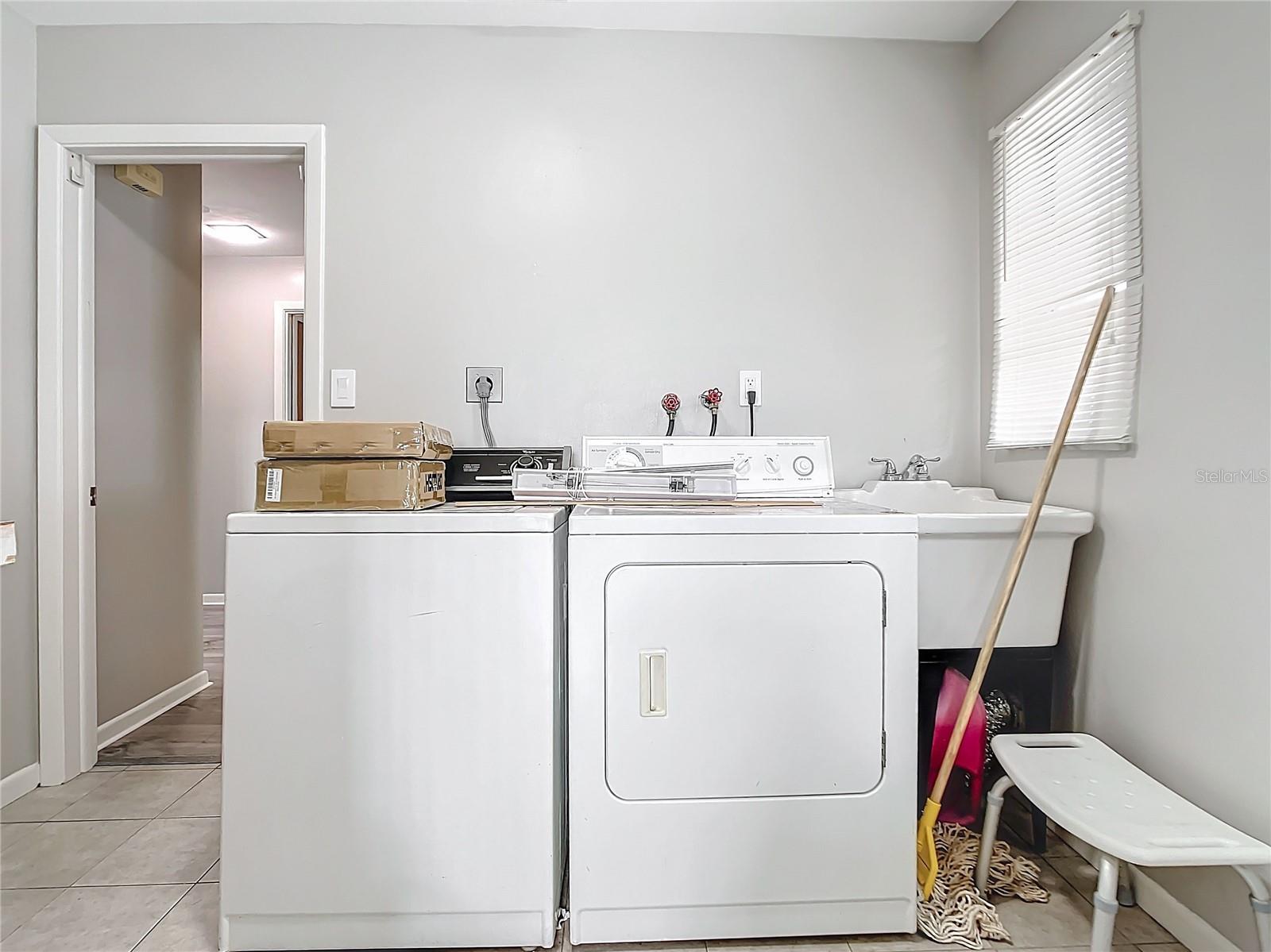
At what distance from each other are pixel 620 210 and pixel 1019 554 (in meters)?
1.54

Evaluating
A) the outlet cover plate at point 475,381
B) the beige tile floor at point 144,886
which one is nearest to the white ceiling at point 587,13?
the outlet cover plate at point 475,381

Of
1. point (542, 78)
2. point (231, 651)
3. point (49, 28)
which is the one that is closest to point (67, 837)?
point (231, 651)

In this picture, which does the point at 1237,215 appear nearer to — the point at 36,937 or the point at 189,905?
the point at 189,905

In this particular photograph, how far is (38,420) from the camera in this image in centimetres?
235

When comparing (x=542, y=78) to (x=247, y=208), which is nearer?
(x=542, y=78)

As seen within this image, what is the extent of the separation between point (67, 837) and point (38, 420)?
4.07 feet

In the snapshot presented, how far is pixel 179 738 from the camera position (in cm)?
274

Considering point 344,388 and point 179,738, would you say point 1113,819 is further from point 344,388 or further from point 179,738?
point 179,738

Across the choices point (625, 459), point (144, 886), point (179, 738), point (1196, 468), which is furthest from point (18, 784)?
point (1196, 468)

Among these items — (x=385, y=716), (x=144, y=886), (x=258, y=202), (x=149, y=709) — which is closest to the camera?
(x=385, y=716)

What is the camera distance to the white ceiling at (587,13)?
2.25 metres

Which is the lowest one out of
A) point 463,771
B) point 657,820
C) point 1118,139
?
point 657,820

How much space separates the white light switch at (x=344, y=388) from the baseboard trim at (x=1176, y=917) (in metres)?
2.23

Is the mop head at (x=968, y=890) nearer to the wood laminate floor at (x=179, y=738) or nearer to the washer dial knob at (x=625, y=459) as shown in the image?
the washer dial knob at (x=625, y=459)
